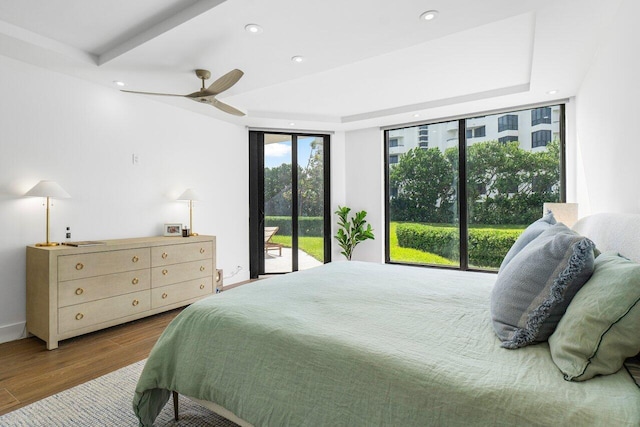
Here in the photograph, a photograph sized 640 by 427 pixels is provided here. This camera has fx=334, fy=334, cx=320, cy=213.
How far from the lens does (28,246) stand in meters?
2.93

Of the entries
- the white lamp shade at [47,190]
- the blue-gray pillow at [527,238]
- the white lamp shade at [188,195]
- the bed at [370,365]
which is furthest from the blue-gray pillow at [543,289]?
the white lamp shade at [188,195]

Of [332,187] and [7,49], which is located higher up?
[7,49]

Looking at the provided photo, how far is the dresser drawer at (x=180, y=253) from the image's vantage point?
11.2ft

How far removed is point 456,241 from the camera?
4.98 m

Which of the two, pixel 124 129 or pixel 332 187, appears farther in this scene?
pixel 332 187

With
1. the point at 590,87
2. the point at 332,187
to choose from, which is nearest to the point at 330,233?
the point at 332,187

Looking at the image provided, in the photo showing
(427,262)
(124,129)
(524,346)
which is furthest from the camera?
(427,262)

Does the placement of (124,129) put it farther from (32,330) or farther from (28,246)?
(32,330)

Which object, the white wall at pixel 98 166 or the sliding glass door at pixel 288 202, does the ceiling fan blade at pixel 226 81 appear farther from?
the sliding glass door at pixel 288 202

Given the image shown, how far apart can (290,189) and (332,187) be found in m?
0.73

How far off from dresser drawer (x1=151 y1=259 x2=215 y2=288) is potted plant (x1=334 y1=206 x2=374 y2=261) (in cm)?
223

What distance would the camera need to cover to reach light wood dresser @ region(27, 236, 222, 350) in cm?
271

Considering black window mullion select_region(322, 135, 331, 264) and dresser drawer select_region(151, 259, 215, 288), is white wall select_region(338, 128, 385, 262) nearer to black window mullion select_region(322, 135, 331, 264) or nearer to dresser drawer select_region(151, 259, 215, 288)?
black window mullion select_region(322, 135, 331, 264)

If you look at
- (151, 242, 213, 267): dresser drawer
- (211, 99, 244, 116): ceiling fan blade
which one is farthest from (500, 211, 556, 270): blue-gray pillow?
(151, 242, 213, 267): dresser drawer
